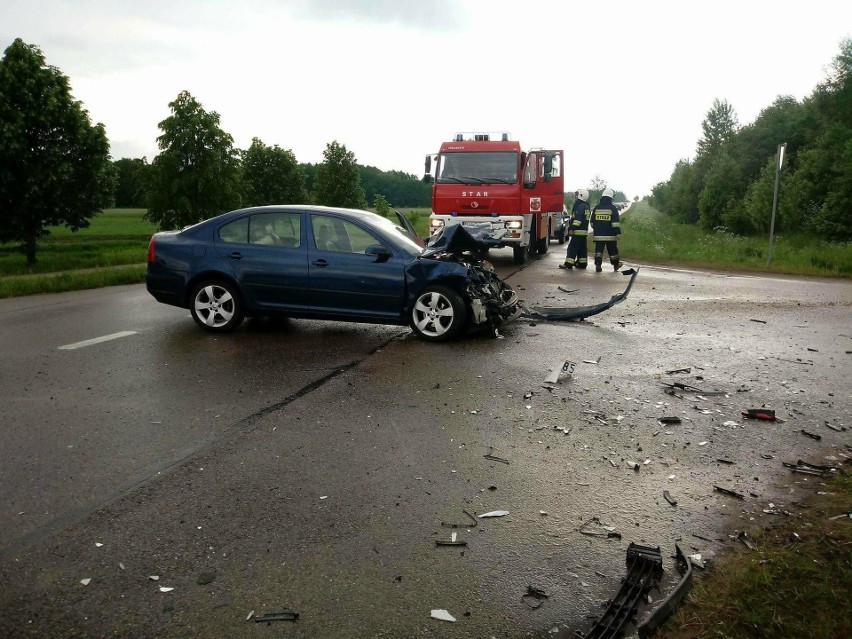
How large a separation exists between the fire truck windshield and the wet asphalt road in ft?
33.1

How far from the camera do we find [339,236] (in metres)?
8.96

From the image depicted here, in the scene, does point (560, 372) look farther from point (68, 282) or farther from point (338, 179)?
point (338, 179)

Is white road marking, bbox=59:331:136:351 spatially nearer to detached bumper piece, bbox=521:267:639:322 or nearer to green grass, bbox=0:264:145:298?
detached bumper piece, bbox=521:267:639:322

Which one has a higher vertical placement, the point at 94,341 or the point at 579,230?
the point at 579,230

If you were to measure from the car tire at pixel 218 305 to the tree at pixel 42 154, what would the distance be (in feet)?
77.6

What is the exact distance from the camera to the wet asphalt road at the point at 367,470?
3.08 meters

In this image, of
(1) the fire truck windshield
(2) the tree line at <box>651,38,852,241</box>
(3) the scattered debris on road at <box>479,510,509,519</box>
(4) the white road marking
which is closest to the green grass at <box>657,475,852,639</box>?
(3) the scattered debris on road at <box>479,510,509,519</box>

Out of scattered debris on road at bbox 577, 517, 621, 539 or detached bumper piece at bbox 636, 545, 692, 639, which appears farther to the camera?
scattered debris on road at bbox 577, 517, 621, 539

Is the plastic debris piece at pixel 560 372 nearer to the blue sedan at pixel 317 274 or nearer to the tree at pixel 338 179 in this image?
the blue sedan at pixel 317 274

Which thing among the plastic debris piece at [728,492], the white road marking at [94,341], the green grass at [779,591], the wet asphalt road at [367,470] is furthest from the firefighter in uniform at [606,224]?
the green grass at [779,591]

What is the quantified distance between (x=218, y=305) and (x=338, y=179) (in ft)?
233

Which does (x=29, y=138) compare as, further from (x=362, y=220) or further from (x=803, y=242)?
(x=803, y=242)

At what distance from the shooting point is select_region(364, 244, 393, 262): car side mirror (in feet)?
28.8

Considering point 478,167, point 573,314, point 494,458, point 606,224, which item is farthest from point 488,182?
point 494,458
